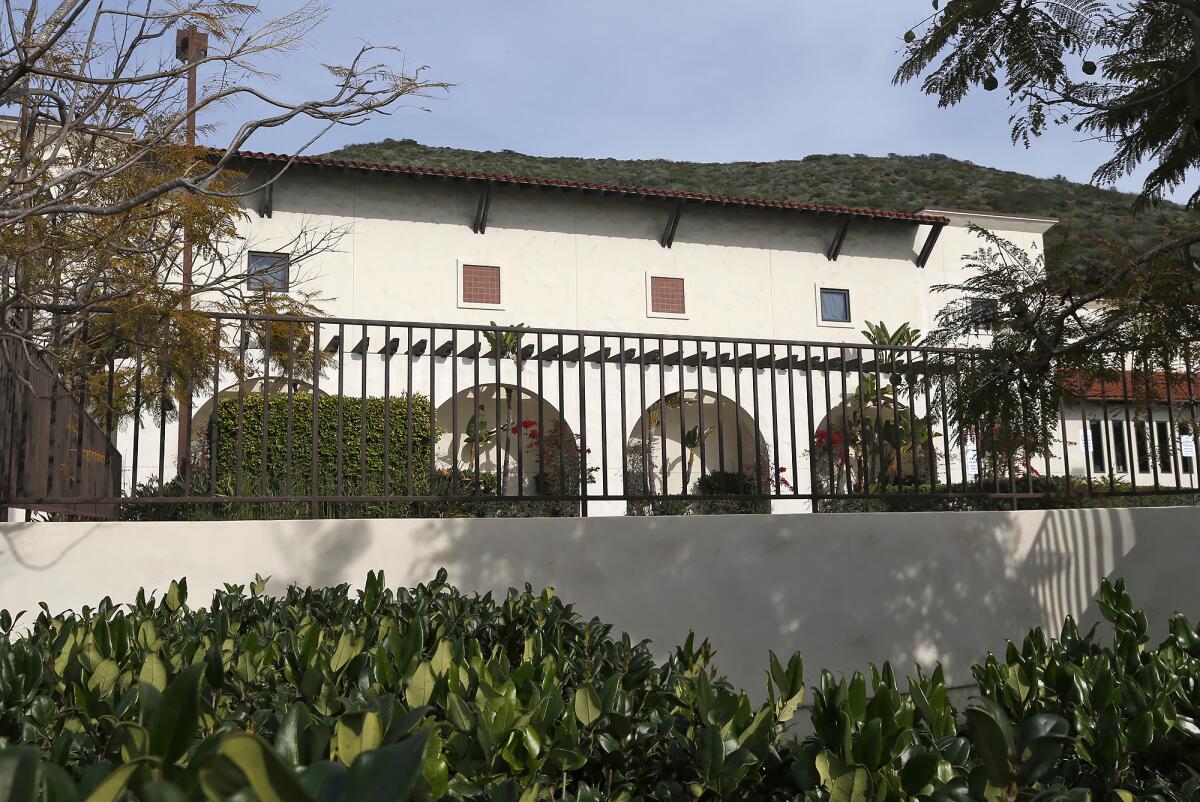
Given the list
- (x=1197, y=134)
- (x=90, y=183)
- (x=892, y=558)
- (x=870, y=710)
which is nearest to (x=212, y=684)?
(x=870, y=710)

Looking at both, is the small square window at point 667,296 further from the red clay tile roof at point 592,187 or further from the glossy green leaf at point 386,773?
the glossy green leaf at point 386,773

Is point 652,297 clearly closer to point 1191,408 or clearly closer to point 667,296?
point 667,296

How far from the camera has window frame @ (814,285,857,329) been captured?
23.1 m

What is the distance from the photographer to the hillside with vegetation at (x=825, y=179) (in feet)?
170

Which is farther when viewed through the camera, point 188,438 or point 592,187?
point 592,187

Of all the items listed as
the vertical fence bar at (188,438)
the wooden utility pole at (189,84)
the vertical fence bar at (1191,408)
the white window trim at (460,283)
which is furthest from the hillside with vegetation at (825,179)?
the vertical fence bar at (1191,408)

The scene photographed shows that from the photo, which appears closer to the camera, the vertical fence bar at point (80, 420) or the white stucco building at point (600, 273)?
the vertical fence bar at point (80, 420)

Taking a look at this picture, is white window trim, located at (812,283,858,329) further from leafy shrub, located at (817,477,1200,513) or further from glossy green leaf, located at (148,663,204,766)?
glossy green leaf, located at (148,663,204,766)

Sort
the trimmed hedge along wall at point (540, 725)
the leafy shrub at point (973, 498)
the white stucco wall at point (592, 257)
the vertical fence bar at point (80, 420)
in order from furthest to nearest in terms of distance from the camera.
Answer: the white stucco wall at point (592, 257) → the leafy shrub at point (973, 498) → the vertical fence bar at point (80, 420) → the trimmed hedge along wall at point (540, 725)

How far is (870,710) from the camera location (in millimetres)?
1469

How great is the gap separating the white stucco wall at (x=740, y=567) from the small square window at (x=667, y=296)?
16904mm

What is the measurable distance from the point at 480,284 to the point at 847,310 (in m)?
9.01

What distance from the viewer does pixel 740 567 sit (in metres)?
4.67

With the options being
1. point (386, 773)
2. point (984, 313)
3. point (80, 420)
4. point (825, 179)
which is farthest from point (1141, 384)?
point (825, 179)
